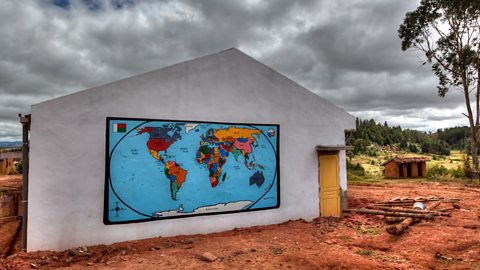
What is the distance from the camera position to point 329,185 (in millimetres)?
10664

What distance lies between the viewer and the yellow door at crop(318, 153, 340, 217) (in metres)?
10.5

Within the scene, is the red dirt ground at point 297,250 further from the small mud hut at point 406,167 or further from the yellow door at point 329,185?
the small mud hut at point 406,167

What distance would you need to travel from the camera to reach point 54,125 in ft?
22.4

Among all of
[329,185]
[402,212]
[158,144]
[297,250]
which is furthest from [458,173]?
→ [158,144]

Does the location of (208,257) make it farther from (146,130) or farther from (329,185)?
(329,185)

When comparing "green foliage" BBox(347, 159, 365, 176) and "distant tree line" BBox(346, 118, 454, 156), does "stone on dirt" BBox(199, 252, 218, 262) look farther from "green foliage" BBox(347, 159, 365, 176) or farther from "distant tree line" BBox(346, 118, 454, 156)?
"distant tree line" BBox(346, 118, 454, 156)

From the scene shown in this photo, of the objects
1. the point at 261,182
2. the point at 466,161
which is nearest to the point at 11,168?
the point at 261,182

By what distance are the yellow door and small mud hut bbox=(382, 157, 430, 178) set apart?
14968mm

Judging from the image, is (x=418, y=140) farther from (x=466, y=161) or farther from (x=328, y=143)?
(x=328, y=143)

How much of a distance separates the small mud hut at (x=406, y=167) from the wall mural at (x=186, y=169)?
57.6 feet

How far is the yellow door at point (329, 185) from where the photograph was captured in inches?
413

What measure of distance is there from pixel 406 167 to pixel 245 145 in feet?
63.2

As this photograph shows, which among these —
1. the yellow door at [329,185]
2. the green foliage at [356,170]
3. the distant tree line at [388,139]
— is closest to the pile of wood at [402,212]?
the yellow door at [329,185]

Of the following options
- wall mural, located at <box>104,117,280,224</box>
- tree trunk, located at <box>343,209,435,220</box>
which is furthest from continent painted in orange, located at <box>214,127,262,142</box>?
tree trunk, located at <box>343,209,435,220</box>
